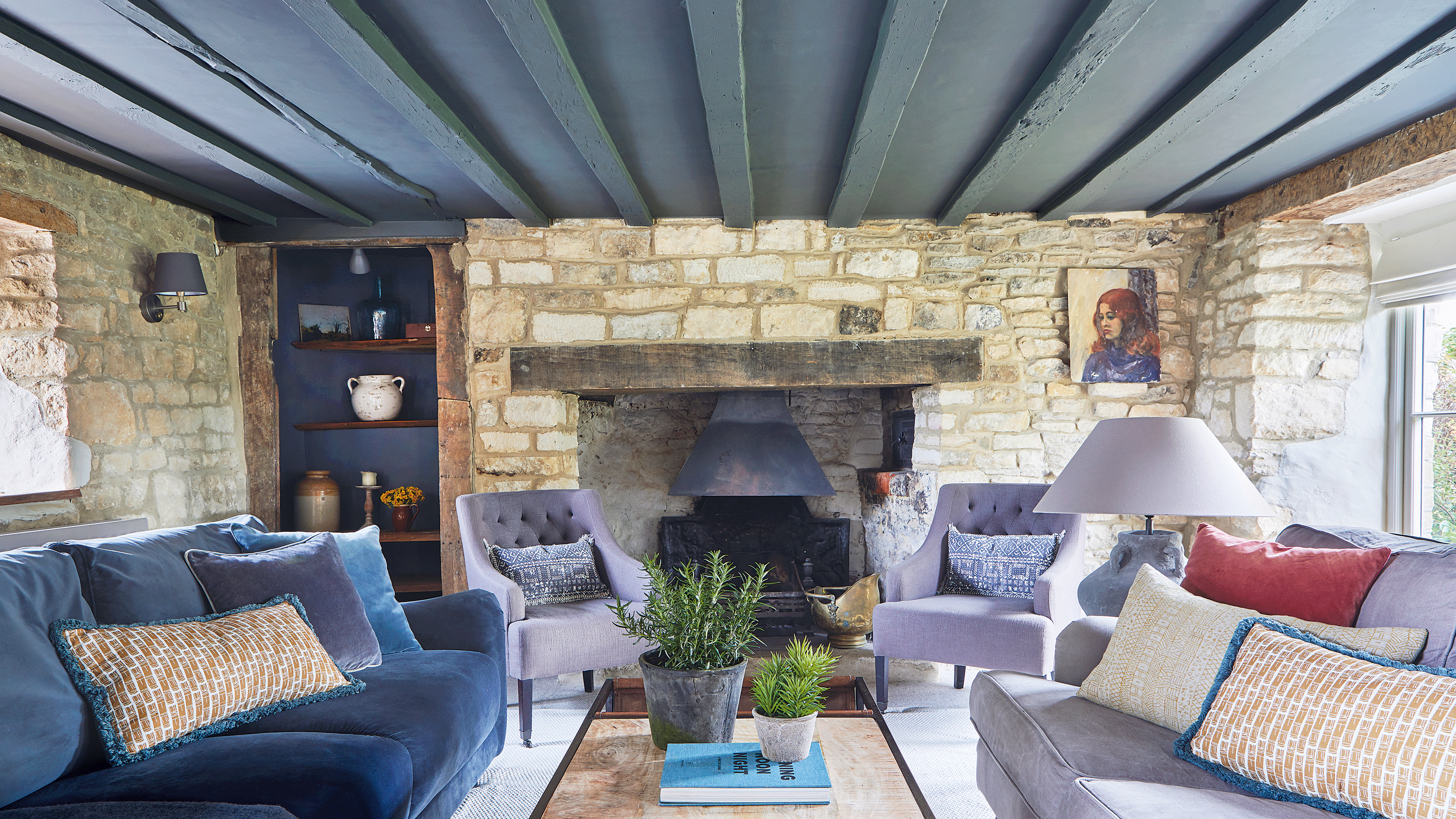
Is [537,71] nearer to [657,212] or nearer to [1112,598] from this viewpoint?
[657,212]

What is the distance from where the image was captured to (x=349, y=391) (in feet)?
13.7

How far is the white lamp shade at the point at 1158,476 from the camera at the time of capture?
1.90 meters

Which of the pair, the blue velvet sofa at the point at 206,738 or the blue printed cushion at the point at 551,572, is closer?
the blue velvet sofa at the point at 206,738

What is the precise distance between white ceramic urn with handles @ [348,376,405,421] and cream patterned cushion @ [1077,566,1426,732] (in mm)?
3534

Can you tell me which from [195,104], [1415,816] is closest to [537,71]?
[195,104]

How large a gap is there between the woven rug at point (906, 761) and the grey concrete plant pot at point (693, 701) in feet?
2.49

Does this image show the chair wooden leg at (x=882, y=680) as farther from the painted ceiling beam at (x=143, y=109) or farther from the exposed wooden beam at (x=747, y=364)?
the painted ceiling beam at (x=143, y=109)

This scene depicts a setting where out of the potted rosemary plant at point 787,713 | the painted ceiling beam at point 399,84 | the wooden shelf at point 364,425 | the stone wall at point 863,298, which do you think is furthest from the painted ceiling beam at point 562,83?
the wooden shelf at point 364,425

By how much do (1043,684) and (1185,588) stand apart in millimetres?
414

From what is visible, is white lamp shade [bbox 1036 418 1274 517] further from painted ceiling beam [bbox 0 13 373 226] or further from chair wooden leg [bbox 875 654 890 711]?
painted ceiling beam [bbox 0 13 373 226]

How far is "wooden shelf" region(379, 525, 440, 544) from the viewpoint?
3.86 metres

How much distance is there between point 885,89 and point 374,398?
3.09 metres

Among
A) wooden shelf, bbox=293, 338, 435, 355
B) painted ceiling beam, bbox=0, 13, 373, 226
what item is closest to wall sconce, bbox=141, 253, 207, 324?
painted ceiling beam, bbox=0, 13, 373, 226

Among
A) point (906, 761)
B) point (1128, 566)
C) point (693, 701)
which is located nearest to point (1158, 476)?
point (1128, 566)
